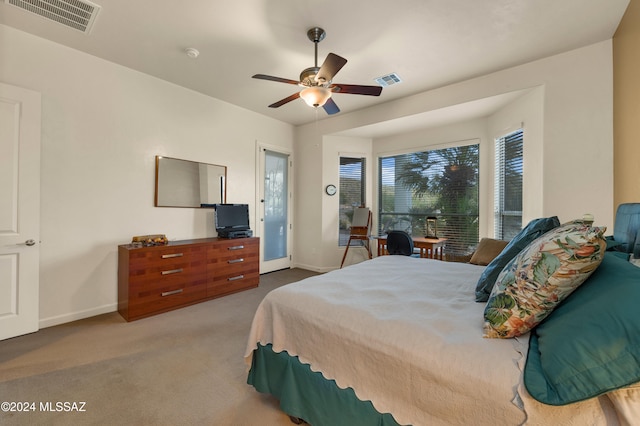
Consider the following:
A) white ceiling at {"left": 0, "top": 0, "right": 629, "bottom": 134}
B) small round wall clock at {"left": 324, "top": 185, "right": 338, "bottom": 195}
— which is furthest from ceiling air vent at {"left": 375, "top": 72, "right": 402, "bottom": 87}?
small round wall clock at {"left": 324, "top": 185, "right": 338, "bottom": 195}

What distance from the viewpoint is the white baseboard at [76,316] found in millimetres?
2699

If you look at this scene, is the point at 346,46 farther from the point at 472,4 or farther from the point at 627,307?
the point at 627,307

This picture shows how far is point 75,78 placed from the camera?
2871 millimetres

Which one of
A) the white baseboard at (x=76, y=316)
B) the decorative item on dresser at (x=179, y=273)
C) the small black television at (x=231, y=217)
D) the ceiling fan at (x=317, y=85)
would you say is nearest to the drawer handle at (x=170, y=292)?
the decorative item on dresser at (x=179, y=273)

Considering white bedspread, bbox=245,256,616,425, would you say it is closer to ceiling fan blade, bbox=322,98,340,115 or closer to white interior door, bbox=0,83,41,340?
ceiling fan blade, bbox=322,98,340,115

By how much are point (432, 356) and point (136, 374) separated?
210cm

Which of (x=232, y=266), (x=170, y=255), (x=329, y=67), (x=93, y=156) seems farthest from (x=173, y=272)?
(x=329, y=67)

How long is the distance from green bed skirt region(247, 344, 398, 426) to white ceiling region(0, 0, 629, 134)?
2626 millimetres

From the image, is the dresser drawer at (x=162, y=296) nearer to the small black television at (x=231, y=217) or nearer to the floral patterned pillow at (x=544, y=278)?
the small black television at (x=231, y=217)

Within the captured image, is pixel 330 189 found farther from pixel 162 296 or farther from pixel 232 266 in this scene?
pixel 162 296

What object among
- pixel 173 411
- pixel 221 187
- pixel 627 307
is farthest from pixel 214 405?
pixel 221 187

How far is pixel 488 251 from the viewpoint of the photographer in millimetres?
3033

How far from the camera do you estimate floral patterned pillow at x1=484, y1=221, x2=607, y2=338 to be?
3.04ft

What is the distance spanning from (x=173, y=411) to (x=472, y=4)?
3.61 m
